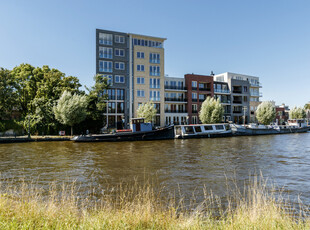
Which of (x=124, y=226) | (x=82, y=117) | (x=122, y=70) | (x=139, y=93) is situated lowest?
(x=124, y=226)

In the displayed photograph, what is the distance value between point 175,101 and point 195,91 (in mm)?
6827

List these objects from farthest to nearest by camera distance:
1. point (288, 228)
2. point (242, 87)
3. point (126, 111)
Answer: point (242, 87) < point (126, 111) < point (288, 228)

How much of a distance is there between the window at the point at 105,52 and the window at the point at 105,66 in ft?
4.59

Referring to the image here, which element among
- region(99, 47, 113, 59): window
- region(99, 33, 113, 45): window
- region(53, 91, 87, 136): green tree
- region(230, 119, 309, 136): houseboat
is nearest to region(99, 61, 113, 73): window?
region(99, 47, 113, 59): window

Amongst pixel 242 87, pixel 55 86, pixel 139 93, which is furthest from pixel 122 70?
pixel 242 87

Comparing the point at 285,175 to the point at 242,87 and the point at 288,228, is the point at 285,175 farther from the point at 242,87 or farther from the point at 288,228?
the point at 242,87

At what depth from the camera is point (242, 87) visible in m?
72.2

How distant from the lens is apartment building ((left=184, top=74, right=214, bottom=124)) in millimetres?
62094

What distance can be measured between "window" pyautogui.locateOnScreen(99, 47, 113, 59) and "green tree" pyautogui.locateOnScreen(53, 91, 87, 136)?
15708 mm

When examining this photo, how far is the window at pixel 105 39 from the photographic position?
2078 inches

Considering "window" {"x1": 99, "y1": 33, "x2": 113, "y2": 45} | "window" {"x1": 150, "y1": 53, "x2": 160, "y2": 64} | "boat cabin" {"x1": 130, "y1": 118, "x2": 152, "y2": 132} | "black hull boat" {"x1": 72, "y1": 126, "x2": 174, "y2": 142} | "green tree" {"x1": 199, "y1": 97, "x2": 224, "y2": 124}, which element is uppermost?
"window" {"x1": 99, "y1": 33, "x2": 113, "y2": 45}

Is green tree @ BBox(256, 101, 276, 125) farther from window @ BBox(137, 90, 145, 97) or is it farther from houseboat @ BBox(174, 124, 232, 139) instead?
window @ BBox(137, 90, 145, 97)

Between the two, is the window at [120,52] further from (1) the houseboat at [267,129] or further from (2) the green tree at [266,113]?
(2) the green tree at [266,113]

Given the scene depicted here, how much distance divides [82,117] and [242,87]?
5197cm
